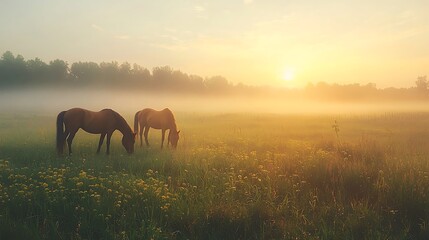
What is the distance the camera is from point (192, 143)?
17.5 metres

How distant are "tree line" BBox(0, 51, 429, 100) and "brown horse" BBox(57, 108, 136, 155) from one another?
247 ft

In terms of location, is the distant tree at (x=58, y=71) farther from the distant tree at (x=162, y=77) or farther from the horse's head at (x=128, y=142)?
the horse's head at (x=128, y=142)

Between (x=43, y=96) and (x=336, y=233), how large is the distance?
84016 mm

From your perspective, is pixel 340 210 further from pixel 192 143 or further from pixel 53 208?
pixel 192 143

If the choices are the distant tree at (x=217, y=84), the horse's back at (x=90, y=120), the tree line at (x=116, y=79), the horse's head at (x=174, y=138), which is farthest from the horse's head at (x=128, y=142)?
the distant tree at (x=217, y=84)

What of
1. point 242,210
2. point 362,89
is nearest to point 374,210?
point 242,210

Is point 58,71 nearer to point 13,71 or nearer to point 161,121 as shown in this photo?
point 13,71

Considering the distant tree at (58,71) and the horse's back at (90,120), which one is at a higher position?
the distant tree at (58,71)

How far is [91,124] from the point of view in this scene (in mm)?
14055

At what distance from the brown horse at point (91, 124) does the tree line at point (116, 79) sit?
75202mm

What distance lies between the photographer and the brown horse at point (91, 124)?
43.4ft

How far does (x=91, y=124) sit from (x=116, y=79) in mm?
81644

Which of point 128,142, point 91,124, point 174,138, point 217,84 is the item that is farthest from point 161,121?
point 217,84

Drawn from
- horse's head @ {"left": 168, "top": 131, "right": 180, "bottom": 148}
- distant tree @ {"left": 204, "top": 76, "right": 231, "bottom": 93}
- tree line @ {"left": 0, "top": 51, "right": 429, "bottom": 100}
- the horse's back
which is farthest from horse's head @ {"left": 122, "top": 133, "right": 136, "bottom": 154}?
distant tree @ {"left": 204, "top": 76, "right": 231, "bottom": 93}
